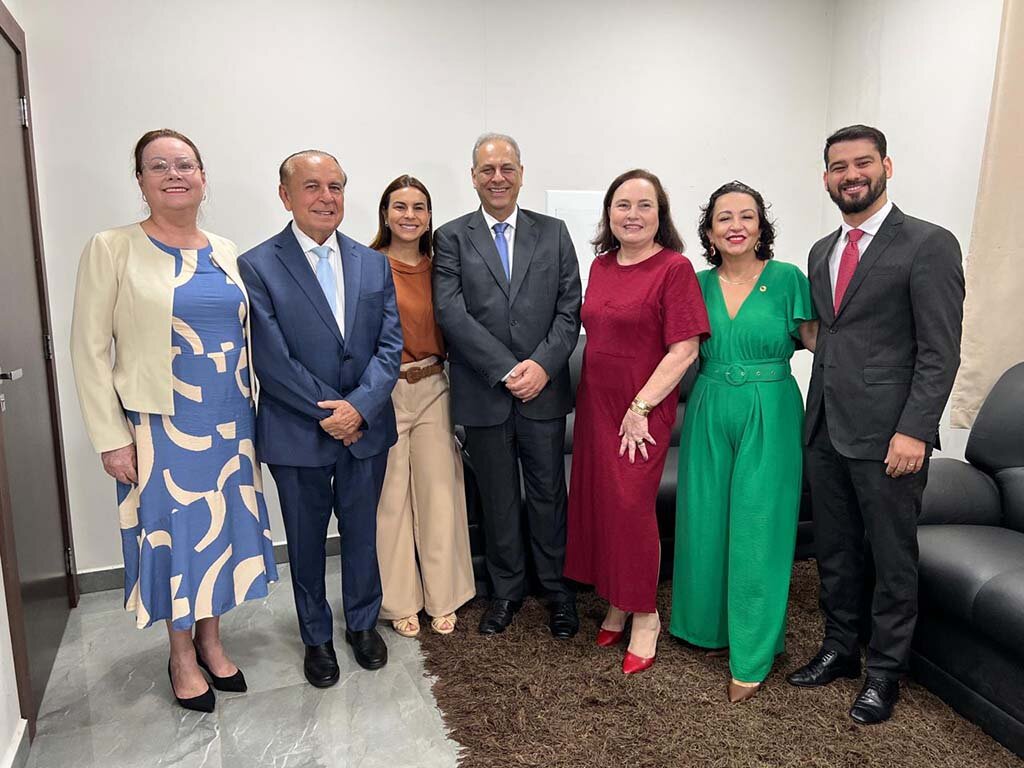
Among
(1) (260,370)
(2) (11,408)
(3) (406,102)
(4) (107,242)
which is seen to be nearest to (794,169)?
(3) (406,102)

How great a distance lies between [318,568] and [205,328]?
0.83 metres

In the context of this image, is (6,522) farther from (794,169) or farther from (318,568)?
(794,169)

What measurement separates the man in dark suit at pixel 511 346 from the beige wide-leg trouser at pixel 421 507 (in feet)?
0.37

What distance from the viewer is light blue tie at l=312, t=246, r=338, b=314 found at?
7.50 ft

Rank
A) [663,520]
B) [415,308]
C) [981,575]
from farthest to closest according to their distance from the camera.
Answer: [663,520], [415,308], [981,575]

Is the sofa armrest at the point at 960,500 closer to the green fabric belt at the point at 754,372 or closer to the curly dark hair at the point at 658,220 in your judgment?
the green fabric belt at the point at 754,372

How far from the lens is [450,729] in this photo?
7.00 ft

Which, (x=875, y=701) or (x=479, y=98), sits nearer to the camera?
(x=875, y=701)

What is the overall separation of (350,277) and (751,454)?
4.23ft

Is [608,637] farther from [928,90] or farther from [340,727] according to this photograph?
[928,90]

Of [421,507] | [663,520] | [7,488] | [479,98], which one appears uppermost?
[479,98]

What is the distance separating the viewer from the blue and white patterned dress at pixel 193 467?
2053 millimetres

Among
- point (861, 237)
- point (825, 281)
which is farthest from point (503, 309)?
point (861, 237)

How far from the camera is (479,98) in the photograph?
3.43 metres
